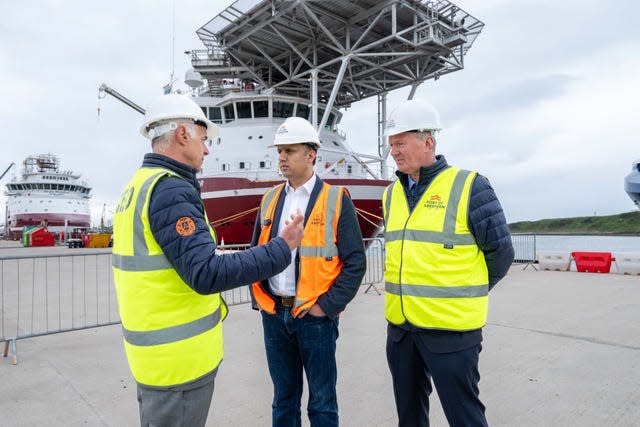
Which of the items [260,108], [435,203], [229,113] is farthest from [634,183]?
[435,203]

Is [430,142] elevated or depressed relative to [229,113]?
depressed

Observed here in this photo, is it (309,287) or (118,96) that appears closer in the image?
(309,287)

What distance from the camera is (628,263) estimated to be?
360 inches

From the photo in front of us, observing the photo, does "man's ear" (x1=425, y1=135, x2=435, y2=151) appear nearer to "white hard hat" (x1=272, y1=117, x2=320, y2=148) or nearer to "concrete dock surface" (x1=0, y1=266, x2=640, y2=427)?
"white hard hat" (x1=272, y1=117, x2=320, y2=148)

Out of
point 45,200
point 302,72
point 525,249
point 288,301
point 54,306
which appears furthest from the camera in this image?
point 45,200

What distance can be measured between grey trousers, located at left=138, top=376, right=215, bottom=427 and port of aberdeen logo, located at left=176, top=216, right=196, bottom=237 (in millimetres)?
635

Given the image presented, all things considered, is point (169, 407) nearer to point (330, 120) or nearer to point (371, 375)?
point (371, 375)

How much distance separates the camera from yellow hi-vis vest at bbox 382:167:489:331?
187cm

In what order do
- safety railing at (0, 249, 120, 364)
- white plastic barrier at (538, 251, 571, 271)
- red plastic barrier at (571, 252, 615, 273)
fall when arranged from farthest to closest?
white plastic barrier at (538, 251, 571, 271), red plastic barrier at (571, 252, 615, 273), safety railing at (0, 249, 120, 364)

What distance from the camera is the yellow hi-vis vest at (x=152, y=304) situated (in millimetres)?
1398

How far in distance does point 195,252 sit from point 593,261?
11.3 meters

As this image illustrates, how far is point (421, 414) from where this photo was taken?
6.91 ft

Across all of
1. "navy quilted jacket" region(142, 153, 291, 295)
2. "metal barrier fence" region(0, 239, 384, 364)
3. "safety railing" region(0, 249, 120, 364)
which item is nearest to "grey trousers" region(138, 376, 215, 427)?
"navy quilted jacket" region(142, 153, 291, 295)

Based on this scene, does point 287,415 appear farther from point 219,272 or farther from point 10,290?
point 10,290
